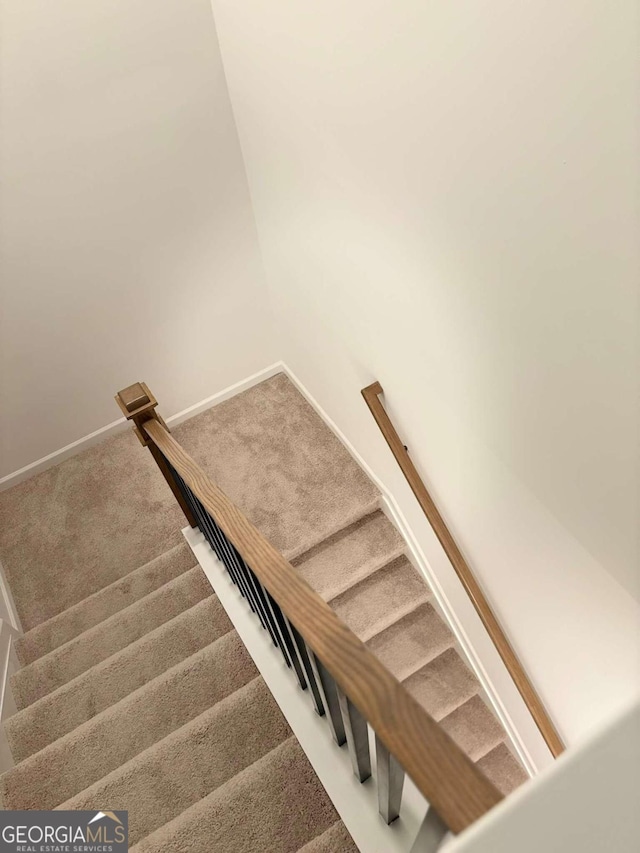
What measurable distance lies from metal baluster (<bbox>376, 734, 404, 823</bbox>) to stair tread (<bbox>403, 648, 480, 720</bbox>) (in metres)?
2.30

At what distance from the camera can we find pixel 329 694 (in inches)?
56.1

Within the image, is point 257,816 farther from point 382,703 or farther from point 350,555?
point 350,555

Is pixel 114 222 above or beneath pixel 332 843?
above

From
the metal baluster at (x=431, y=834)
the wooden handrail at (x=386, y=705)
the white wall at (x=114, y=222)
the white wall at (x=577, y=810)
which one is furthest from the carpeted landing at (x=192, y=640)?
the white wall at (x=577, y=810)

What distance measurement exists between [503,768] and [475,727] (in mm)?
253

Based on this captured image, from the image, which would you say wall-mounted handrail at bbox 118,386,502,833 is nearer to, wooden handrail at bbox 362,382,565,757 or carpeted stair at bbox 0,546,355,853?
carpeted stair at bbox 0,546,355,853

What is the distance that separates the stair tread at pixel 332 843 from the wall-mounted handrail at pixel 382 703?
1.90 feet

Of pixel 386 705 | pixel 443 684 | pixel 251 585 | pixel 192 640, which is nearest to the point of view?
pixel 386 705

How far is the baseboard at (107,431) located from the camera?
14.1 feet

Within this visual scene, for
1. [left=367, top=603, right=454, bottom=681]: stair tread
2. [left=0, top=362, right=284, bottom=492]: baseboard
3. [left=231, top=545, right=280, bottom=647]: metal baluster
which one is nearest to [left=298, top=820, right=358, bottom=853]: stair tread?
[left=231, top=545, right=280, bottom=647]: metal baluster

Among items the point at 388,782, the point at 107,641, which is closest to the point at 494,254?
the point at 388,782

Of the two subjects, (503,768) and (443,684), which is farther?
(443,684)

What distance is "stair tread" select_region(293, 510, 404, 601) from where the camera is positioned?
12.7 feet

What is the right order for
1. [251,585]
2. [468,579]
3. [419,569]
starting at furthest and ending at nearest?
[419,569] → [468,579] → [251,585]
